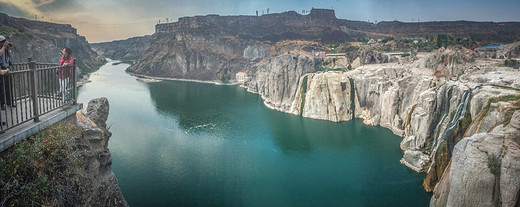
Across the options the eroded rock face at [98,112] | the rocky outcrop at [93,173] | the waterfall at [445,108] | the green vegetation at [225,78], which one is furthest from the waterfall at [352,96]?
the green vegetation at [225,78]

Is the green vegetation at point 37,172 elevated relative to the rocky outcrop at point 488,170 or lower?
elevated

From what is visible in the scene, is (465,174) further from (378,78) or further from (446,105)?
(378,78)

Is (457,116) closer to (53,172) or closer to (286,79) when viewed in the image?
(53,172)

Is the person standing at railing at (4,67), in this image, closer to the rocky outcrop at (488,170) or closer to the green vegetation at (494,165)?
the rocky outcrop at (488,170)

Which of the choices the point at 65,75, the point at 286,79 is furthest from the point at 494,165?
the point at 286,79

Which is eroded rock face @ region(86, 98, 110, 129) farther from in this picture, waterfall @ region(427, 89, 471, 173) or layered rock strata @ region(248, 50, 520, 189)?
waterfall @ region(427, 89, 471, 173)
